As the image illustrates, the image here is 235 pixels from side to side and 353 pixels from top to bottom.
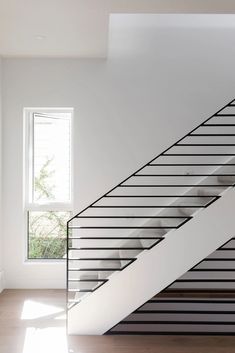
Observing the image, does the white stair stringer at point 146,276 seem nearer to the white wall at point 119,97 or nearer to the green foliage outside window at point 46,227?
the white wall at point 119,97

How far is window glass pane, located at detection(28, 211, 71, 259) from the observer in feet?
18.2

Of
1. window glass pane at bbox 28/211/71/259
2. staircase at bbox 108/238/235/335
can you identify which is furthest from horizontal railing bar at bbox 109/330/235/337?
window glass pane at bbox 28/211/71/259

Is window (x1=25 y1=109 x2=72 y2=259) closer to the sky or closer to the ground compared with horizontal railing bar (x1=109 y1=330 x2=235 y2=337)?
closer to the sky

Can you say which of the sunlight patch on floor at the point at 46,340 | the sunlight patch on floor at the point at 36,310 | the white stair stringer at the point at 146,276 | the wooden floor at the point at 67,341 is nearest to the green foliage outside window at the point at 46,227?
the sunlight patch on floor at the point at 36,310

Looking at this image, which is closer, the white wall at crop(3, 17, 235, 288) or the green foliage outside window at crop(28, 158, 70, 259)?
the white wall at crop(3, 17, 235, 288)

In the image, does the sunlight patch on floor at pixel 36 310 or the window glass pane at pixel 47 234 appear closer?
the sunlight patch on floor at pixel 36 310

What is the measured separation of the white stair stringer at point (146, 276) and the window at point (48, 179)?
6.27 feet

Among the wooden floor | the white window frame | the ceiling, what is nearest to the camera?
the wooden floor

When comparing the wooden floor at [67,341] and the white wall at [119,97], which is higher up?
the white wall at [119,97]

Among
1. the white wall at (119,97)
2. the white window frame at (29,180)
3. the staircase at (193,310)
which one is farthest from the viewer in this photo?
the white window frame at (29,180)

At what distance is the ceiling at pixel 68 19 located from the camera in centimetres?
373

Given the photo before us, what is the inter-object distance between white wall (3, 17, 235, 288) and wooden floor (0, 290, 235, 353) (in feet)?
4.08

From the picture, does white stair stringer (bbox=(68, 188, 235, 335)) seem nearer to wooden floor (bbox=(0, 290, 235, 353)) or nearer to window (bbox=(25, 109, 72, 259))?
wooden floor (bbox=(0, 290, 235, 353))

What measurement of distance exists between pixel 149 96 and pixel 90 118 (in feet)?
2.45
